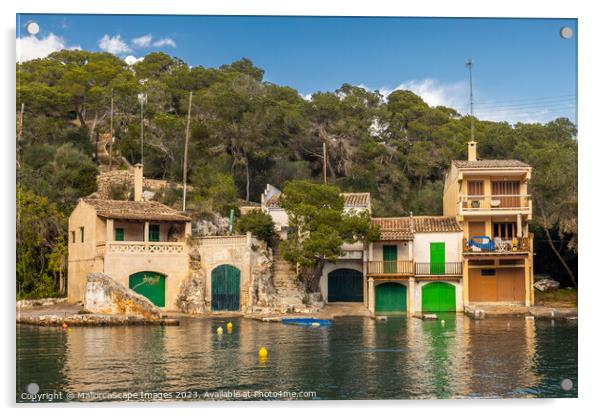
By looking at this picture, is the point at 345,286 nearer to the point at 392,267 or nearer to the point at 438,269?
the point at 392,267

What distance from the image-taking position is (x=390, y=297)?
35344 millimetres

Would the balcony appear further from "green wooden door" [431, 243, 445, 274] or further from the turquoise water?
the turquoise water

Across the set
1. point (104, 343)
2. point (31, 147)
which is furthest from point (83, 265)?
point (104, 343)

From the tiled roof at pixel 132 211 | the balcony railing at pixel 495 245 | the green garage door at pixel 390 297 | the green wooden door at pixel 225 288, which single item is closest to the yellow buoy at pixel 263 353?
the green wooden door at pixel 225 288

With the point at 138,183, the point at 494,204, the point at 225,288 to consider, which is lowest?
the point at 225,288

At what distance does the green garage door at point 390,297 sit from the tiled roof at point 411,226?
1.98m

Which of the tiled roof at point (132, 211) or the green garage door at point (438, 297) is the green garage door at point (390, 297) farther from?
the tiled roof at point (132, 211)

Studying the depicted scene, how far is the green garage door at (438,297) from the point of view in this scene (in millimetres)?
34938

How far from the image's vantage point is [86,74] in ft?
159

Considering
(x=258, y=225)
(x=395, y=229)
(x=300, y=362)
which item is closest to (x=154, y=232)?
(x=258, y=225)

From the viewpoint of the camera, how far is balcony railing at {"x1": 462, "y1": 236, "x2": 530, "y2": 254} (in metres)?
34.7

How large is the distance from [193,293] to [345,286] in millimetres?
6763

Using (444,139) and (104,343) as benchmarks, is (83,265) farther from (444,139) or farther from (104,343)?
(444,139)

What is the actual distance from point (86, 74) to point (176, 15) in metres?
33.2
